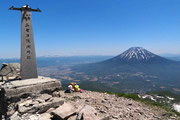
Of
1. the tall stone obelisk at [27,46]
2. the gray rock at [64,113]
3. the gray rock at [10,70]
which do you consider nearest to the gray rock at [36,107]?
the gray rock at [64,113]

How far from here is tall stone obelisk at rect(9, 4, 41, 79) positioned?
382 inches

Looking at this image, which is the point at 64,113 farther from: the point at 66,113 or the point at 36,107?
the point at 36,107

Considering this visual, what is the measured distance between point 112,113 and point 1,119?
21.9ft

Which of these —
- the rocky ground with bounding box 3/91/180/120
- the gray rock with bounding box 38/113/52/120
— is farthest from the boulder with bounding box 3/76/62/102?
the gray rock with bounding box 38/113/52/120

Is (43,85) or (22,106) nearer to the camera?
(22,106)

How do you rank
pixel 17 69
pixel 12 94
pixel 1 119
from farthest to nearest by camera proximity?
pixel 17 69
pixel 1 119
pixel 12 94

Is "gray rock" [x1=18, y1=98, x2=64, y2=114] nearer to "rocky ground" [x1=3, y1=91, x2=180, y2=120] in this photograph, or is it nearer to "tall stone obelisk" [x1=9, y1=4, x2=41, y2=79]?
"rocky ground" [x1=3, y1=91, x2=180, y2=120]

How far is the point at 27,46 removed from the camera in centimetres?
988

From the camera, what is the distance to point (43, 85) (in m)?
8.72

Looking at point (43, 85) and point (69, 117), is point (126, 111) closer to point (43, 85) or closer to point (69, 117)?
point (69, 117)

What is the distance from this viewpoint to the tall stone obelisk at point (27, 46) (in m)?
9.70

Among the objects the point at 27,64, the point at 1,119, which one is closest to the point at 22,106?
the point at 1,119

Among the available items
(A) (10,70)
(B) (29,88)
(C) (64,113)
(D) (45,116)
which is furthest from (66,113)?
(A) (10,70)

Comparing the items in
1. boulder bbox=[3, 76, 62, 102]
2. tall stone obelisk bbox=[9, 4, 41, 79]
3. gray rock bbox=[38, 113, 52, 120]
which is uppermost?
tall stone obelisk bbox=[9, 4, 41, 79]
